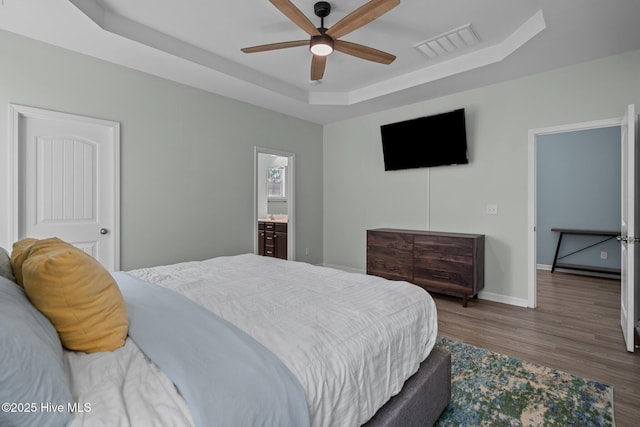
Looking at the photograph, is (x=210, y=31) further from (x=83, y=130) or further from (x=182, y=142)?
(x=83, y=130)

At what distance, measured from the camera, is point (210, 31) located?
293 centimetres

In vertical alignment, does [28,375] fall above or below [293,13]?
below

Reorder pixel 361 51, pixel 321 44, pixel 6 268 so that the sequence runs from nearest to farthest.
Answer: pixel 6 268, pixel 321 44, pixel 361 51

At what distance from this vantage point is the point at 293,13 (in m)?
2.14

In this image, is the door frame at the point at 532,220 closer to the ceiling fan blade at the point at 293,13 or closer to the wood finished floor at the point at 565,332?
the wood finished floor at the point at 565,332

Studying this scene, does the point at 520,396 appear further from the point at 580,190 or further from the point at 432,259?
the point at 580,190

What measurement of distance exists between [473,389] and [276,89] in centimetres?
372

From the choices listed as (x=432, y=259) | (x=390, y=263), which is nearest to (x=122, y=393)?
(x=432, y=259)

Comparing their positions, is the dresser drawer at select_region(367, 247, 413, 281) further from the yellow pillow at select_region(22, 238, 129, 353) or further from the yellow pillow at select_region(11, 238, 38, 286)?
the yellow pillow at select_region(11, 238, 38, 286)

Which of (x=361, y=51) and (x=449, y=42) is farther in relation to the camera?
(x=449, y=42)

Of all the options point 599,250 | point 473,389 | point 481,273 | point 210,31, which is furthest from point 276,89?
point 599,250

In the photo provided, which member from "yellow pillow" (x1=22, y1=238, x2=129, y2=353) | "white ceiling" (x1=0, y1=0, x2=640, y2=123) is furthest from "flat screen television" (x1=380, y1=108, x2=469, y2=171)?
"yellow pillow" (x1=22, y1=238, x2=129, y2=353)

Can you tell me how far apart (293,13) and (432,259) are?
119 inches

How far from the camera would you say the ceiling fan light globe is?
244cm
